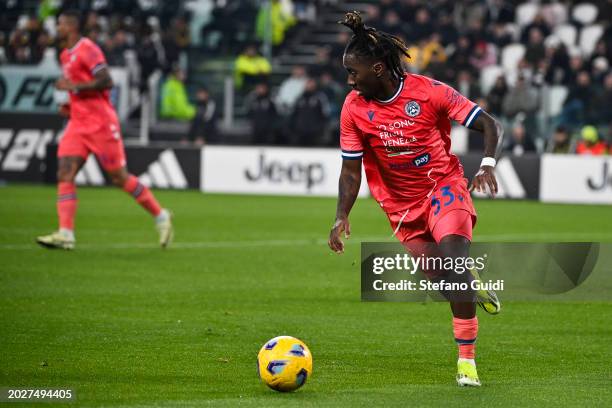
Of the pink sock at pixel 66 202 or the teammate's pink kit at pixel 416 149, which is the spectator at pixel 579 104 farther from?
the teammate's pink kit at pixel 416 149

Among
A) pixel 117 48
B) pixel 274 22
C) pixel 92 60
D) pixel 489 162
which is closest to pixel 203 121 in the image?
pixel 117 48

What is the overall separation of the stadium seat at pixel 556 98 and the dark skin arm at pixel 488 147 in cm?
1979

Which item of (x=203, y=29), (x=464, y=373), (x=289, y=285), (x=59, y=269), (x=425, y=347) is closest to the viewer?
(x=464, y=373)

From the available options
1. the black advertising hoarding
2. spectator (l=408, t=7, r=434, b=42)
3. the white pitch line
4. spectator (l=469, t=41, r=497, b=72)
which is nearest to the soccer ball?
the white pitch line

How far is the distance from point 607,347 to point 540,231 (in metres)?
9.01

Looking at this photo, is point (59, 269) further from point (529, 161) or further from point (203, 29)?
point (203, 29)

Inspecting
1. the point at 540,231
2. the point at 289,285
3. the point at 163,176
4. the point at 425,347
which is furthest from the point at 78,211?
the point at 425,347

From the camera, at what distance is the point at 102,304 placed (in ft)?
35.9

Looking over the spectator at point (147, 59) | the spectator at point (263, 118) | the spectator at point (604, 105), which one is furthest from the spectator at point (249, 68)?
the spectator at point (604, 105)

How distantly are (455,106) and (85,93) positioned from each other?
7860 mm

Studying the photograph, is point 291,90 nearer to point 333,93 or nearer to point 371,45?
point 333,93

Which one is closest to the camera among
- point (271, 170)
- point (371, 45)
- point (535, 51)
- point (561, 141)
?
point (371, 45)

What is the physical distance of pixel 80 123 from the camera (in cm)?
1473

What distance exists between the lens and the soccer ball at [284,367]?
717 centimetres
